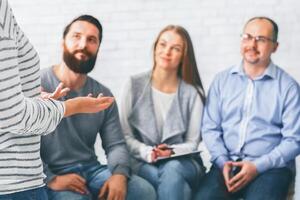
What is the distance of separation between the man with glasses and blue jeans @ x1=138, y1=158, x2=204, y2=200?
56 millimetres

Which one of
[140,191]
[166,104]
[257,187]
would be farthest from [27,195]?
[166,104]

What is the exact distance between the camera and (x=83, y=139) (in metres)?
2.16

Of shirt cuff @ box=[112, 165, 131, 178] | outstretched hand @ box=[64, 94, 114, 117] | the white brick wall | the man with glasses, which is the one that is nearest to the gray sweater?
shirt cuff @ box=[112, 165, 131, 178]

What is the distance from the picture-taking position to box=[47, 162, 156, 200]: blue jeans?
6.59 feet

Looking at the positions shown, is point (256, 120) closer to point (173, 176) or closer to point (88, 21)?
point (173, 176)

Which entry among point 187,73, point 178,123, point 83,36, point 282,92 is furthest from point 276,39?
point 83,36

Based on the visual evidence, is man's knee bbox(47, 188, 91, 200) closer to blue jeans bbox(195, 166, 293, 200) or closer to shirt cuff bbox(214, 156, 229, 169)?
blue jeans bbox(195, 166, 293, 200)

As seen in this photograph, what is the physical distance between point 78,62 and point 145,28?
32 cm

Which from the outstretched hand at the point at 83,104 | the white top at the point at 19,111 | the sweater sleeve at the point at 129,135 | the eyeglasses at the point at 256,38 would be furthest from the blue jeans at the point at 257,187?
the white top at the point at 19,111

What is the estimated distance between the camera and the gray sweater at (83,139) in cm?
210

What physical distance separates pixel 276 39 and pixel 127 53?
25.1 inches

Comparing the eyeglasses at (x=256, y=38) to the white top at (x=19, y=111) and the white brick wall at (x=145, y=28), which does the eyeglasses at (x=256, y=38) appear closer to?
the white brick wall at (x=145, y=28)

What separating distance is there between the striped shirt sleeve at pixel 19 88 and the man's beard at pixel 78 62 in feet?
3.43

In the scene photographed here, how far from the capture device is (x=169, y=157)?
2.16m
